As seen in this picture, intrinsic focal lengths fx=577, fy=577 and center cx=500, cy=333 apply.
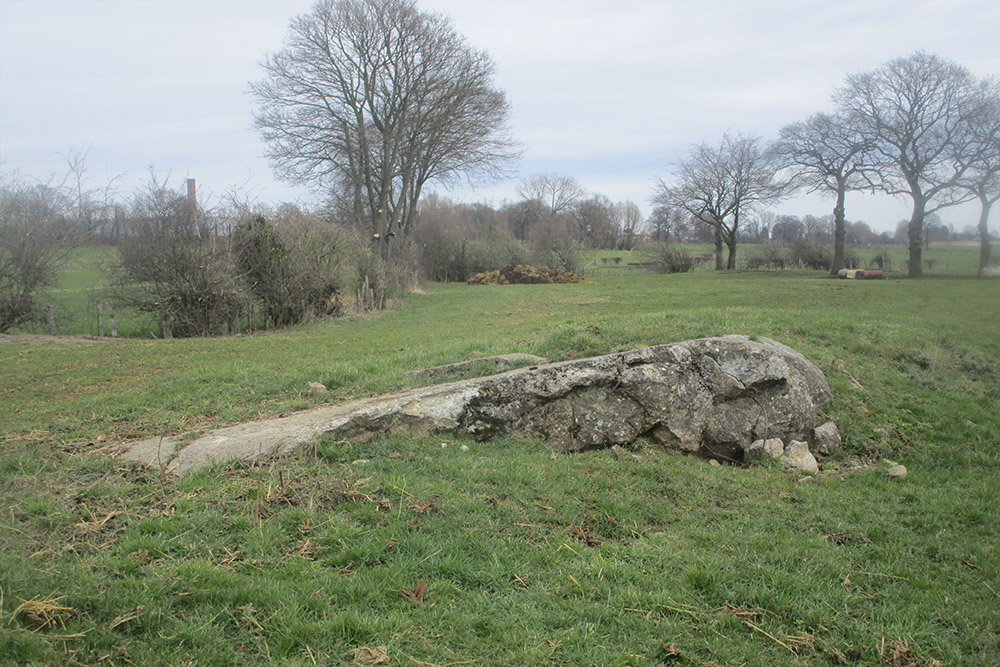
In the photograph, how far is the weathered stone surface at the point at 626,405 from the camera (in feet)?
19.2

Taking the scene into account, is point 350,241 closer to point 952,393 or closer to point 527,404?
point 527,404

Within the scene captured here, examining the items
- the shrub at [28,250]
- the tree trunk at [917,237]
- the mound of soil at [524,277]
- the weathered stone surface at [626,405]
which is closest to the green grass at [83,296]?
the shrub at [28,250]

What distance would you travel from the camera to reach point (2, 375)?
963cm

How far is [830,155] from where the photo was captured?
1153 inches

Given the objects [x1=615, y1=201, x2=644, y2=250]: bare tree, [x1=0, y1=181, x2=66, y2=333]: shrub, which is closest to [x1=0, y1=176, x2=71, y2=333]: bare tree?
[x1=0, y1=181, x2=66, y2=333]: shrub

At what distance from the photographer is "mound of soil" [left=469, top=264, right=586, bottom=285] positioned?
40250 millimetres

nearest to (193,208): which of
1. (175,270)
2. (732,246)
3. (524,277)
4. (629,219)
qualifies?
(175,270)

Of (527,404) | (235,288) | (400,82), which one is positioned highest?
(400,82)

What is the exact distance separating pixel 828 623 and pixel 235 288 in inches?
627

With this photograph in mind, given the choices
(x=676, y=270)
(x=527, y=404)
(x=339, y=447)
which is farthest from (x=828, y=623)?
(x=676, y=270)

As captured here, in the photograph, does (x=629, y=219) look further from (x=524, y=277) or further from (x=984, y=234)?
(x=984, y=234)

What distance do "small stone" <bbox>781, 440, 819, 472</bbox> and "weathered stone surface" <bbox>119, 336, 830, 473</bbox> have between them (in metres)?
0.21

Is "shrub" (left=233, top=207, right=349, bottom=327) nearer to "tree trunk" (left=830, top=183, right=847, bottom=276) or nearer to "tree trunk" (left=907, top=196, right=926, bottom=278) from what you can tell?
"tree trunk" (left=907, top=196, right=926, bottom=278)

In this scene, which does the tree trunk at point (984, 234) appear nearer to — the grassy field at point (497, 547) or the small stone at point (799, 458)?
the grassy field at point (497, 547)
